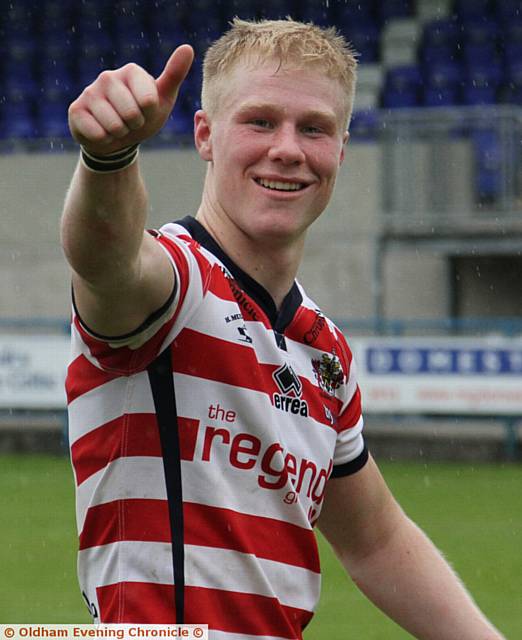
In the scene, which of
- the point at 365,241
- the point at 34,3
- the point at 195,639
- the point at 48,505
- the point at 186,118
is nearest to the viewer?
the point at 195,639

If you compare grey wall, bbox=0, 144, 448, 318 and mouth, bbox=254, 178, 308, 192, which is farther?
grey wall, bbox=0, 144, 448, 318

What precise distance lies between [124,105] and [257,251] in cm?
77

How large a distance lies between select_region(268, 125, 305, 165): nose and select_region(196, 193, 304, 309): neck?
17cm

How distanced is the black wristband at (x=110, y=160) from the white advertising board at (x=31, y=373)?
12381 mm

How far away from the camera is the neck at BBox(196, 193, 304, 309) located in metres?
2.74

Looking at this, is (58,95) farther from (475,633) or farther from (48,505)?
(475,633)

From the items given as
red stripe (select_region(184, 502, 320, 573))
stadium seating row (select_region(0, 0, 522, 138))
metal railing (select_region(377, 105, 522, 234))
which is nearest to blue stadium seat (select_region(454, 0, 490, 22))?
stadium seating row (select_region(0, 0, 522, 138))

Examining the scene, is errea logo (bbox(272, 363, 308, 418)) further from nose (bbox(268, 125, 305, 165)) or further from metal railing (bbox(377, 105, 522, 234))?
metal railing (bbox(377, 105, 522, 234))

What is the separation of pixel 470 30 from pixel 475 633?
1738 cm

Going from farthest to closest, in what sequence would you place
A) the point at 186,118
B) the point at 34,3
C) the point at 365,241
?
1. the point at 34,3
2. the point at 186,118
3. the point at 365,241

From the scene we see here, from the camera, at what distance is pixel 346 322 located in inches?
582

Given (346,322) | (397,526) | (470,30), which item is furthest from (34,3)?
(397,526)

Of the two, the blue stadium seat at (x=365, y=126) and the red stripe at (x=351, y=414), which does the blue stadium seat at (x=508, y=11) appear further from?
the red stripe at (x=351, y=414)

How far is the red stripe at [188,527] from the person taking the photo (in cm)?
255
